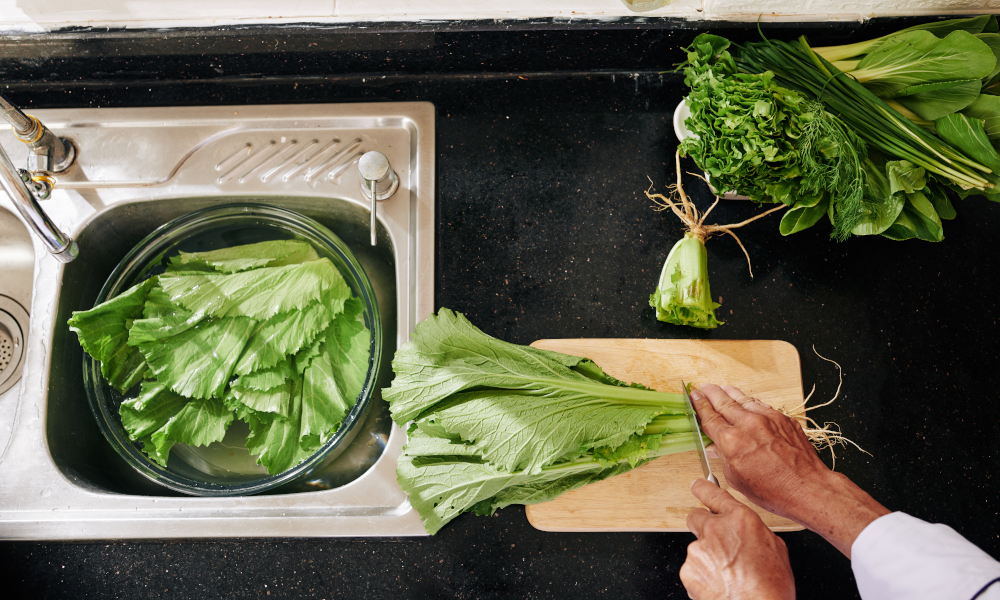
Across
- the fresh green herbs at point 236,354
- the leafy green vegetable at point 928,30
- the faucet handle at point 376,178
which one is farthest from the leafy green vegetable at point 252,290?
the leafy green vegetable at point 928,30

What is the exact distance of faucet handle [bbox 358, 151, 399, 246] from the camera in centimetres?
94

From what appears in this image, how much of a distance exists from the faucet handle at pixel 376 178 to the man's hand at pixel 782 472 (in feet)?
2.25

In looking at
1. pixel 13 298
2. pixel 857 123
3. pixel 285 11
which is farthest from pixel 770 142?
pixel 13 298

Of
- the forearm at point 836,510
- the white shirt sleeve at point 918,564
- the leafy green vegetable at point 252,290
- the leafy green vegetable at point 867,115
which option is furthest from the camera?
the leafy green vegetable at point 252,290

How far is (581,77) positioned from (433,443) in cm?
80

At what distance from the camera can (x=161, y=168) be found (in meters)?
1.10

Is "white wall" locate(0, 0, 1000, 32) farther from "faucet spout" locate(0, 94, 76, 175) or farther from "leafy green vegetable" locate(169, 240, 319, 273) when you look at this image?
"leafy green vegetable" locate(169, 240, 319, 273)

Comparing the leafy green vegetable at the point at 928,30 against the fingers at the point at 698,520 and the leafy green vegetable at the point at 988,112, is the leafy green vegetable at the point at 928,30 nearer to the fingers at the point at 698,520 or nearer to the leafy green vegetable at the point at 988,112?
the leafy green vegetable at the point at 988,112

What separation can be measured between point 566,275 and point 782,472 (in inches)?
19.5

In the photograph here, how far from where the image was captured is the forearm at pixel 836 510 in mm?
785

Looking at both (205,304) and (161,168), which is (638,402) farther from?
(161,168)

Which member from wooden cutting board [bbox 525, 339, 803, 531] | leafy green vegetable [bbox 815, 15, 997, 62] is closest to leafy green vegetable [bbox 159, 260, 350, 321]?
wooden cutting board [bbox 525, 339, 803, 531]

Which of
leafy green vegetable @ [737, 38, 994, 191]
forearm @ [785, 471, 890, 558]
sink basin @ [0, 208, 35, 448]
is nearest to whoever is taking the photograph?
forearm @ [785, 471, 890, 558]

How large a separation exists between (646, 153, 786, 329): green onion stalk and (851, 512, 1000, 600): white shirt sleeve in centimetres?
40
